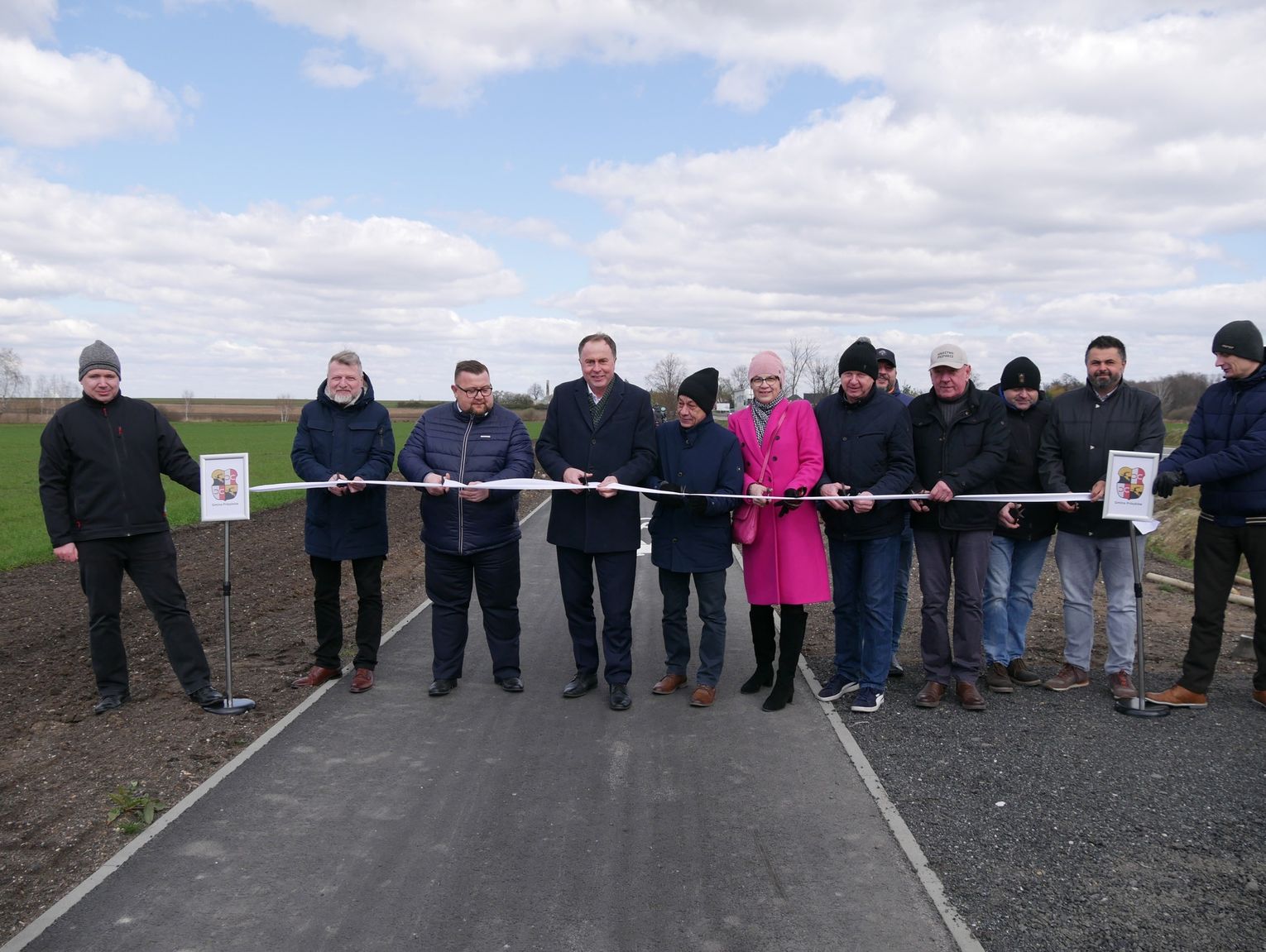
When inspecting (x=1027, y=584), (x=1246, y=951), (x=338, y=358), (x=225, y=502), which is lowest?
(x=1246, y=951)

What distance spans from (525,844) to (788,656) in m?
2.65

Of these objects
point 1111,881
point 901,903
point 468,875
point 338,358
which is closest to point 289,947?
point 468,875

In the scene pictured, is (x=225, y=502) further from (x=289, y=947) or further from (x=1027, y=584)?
(x=1027, y=584)

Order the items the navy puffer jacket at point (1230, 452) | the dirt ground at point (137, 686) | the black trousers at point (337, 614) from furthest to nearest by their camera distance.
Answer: the black trousers at point (337, 614) → the navy puffer jacket at point (1230, 452) → the dirt ground at point (137, 686)

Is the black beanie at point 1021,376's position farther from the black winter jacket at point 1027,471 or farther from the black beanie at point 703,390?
the black beanie at point 703,390

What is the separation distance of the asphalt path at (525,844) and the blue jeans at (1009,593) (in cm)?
169

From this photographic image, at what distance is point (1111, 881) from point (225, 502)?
554 cm

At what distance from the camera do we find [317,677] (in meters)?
6.78

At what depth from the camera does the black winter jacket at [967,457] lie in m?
6.24

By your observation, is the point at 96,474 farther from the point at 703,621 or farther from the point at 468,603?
the point at 703,621

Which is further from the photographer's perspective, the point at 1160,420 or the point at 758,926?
the point at 1160,420

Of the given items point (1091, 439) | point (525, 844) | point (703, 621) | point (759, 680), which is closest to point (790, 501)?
point (703, 621)

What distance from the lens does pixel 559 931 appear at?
3.52 m

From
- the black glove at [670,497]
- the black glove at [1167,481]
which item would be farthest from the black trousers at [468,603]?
the black glove at [1167,481]
